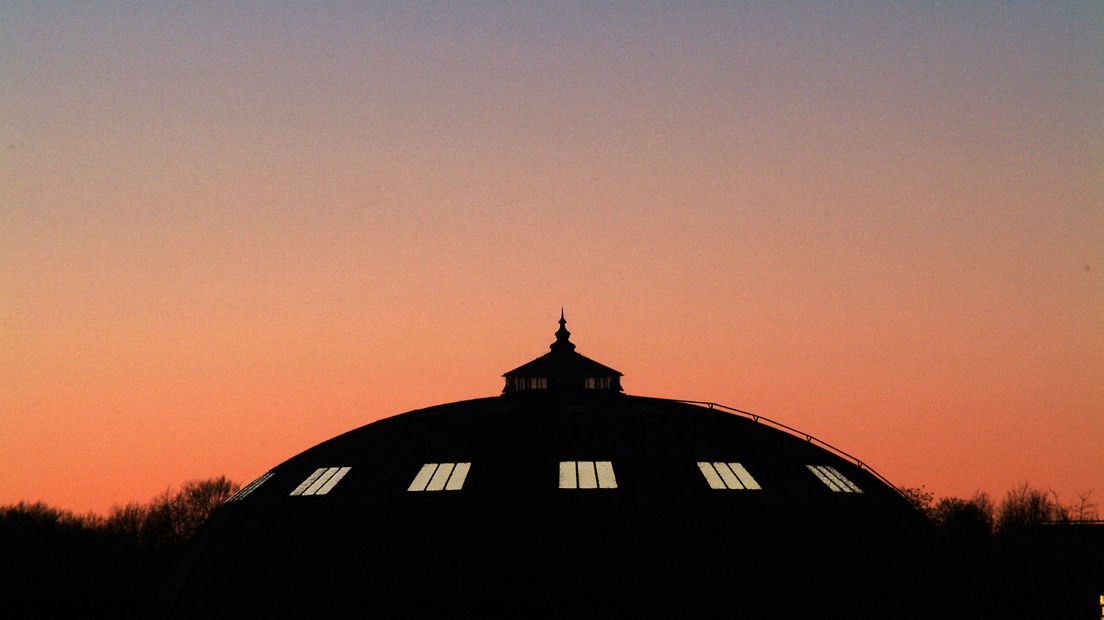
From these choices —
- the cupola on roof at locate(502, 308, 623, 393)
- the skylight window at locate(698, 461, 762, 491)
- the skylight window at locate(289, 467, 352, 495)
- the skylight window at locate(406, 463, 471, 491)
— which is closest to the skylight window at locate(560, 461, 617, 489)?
the skylight window at locate(698, 461, 762, 491)

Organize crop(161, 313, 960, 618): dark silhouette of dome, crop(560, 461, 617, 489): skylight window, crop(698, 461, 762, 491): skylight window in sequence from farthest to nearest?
crop(698, 461, 762, 491): skylight window < crop(560, 461, 617, 489): skylight window < crop(161, 313, 960, 618): dark silhouette of dome

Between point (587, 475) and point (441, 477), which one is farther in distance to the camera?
point (441, 477)

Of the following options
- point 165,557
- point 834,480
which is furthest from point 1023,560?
point 165,557

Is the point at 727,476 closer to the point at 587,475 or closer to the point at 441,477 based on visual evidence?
the point at 587,475

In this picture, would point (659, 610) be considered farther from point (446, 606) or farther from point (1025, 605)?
point (1025, 605)

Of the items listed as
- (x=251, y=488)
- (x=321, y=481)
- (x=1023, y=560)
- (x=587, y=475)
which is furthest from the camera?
(x=1023, y=560)

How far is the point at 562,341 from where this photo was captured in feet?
253

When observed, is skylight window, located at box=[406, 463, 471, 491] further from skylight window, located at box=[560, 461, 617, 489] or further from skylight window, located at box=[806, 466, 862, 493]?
skylight window, located at box=[806, 466, 862, 493]

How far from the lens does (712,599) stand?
2046 inches

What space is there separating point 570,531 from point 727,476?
32.0 ft

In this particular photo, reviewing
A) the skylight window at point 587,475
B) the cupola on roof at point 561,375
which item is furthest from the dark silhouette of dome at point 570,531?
the cupola on roof at point 561,375

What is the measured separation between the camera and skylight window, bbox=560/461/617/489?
56938 mm

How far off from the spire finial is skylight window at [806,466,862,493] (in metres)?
20.4

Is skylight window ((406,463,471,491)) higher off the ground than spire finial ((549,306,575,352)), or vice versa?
spire finial ((549,306,575,352))
